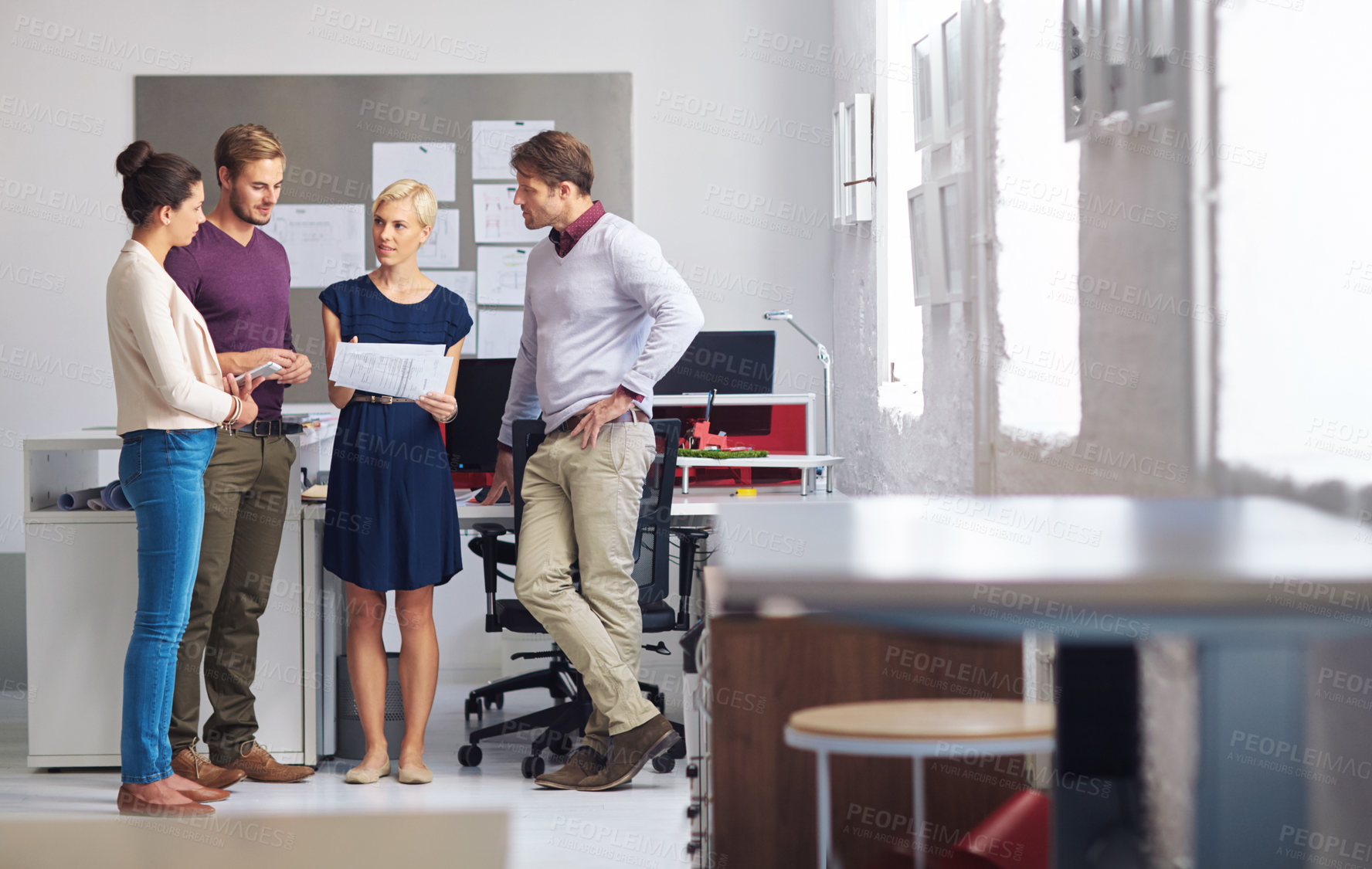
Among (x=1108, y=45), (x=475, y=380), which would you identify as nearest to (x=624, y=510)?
(x=475, y=380)

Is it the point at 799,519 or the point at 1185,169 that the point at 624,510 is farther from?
the point at 799,519

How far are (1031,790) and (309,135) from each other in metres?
4.32

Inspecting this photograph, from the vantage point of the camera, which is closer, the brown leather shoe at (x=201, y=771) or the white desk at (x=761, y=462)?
the brown leather shoe at (x=201, y=771)

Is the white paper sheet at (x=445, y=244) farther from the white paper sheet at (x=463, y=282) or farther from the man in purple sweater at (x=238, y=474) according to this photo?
the man in purple sweater at (x=238, y=474)

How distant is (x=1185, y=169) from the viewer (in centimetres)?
180

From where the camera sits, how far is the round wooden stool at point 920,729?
0.90 metres

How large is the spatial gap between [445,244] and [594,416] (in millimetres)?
2179

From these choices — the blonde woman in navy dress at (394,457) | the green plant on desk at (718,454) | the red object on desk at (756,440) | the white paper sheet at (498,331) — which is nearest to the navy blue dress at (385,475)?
the blonde woman in navy dress at (394,457)

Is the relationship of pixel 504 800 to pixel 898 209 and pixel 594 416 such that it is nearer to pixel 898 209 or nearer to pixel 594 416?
pixel 594 416

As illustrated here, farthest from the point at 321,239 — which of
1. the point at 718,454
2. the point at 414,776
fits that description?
the point at 414,776

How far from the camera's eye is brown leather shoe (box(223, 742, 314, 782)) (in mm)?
3018

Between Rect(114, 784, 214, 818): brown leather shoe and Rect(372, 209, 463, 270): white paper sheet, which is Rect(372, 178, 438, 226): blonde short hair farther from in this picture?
Rect(372, 209, 463, 270): white paper sheet

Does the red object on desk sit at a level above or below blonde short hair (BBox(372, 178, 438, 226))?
below

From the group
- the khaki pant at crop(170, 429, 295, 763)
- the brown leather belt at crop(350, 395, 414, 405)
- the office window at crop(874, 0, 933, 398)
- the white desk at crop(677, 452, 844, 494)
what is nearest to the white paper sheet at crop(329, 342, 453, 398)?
the brown leather belt at crop(350, 395, 414, 405)
